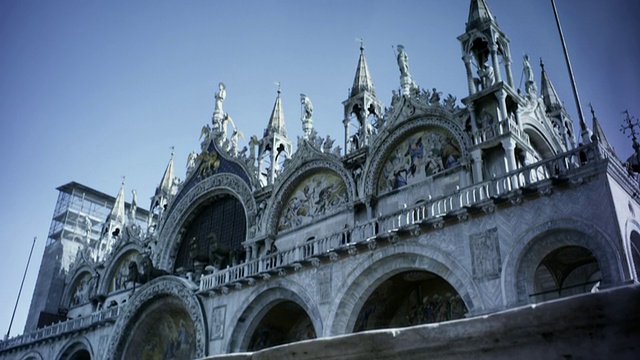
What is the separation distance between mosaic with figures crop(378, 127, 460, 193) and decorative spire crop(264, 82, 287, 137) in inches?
338

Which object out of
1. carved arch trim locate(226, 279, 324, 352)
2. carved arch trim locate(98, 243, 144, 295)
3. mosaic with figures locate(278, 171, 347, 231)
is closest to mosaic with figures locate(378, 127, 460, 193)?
mosaic with figures locate(278, 171, 347, 231)

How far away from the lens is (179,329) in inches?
997

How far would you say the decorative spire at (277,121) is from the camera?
92.8 feet

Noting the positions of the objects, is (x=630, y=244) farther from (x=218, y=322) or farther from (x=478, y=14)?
(x=218, y=322)

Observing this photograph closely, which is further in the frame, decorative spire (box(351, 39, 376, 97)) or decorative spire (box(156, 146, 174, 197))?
decorative spire (box(156, 146, 174, 197))

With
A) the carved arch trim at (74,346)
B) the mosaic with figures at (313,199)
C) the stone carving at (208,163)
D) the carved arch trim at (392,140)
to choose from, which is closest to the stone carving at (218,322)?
the mosaic with figures at (313,199)

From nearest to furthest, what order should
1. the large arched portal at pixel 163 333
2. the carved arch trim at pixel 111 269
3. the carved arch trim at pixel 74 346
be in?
the large arched portal at pixel 163 333 → the carved arch trim at pixel 74 346 → the carved arch trim at pixel 111 269

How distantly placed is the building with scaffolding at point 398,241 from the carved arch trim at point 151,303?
0.30 feet

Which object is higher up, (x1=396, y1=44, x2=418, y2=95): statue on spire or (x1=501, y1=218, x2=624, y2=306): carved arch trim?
(x1=396, y1=44, x2=418, y2=95): statue on spire

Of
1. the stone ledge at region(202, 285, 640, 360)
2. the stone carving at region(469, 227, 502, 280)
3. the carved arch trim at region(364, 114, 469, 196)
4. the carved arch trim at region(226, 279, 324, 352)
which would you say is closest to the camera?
the stone ledge at region(202, 285, 640, 360)

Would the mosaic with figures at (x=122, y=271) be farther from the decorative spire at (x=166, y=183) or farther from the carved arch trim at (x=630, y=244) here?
the carved arch trim at (x=630, y=244)

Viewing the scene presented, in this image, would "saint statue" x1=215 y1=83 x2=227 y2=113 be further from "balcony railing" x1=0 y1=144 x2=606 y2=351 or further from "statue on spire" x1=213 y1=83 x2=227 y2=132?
"balcony railing" x1=0 y1=144 x2=606 y2=351

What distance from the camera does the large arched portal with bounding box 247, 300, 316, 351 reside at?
21172mm

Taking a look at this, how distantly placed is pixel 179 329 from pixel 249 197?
700 cm
